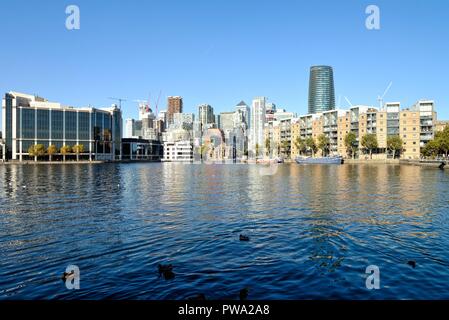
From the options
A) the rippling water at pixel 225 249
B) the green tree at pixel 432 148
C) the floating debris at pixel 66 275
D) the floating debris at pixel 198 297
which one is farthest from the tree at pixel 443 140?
the floating debris at pixel 66 275

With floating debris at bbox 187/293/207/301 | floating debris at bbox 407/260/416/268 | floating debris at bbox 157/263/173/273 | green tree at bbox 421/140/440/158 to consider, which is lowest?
floating debris at bbox 407/260/416/268

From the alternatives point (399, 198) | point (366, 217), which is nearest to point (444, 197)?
point (399, 198)

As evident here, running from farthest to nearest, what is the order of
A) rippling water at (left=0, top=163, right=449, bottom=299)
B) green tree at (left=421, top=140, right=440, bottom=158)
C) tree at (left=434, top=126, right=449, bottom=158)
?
green tree at (left=421, top=140, right=440, bottom=158)
tree at (left=434, top=126, right=449, bottom=158)
rippling water at (left=0, top=163, right=449, bottom=299)

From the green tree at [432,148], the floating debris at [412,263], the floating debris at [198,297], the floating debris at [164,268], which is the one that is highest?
the green tree at [432,148]

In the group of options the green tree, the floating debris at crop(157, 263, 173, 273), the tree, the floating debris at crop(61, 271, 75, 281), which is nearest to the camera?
the floating debris at crop(61, 271, 75, 281)

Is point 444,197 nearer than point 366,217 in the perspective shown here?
No

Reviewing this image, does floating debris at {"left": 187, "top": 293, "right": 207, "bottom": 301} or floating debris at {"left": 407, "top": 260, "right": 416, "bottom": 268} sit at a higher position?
floating debris at {"left": 187, "top": 293, "right": 207, "bottom": 301}

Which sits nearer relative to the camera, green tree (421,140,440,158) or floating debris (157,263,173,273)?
floating debris (157,263,173,273)

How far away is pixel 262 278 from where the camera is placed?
21.0 meters

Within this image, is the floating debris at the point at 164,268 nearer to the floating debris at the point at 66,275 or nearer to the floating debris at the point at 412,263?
the floating debris at the point at 66,275

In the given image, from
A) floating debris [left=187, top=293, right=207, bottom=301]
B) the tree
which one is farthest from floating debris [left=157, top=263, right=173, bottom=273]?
the tree

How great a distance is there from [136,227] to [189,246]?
30.8 feet

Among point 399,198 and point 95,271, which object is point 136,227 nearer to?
point 95,271

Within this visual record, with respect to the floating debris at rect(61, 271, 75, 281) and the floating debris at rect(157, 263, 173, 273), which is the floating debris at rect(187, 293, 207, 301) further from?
the floating debris at rect(61, 271, 75, 281)
